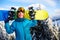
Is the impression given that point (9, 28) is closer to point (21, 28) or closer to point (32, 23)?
point (21, 28)

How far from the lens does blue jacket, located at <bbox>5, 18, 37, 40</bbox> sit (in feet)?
6.05

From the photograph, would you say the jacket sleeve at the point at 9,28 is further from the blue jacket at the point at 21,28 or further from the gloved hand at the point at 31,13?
the gloved hand at the point at 31,13

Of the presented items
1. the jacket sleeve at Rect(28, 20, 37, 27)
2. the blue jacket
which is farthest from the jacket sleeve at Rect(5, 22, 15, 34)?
the jacket sleeve at Rect(28, 20, 37, 27)

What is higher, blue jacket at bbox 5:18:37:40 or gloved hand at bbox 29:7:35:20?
gloved hand at bbox 29:7:35:20

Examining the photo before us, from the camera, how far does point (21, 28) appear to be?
1857 millimetres

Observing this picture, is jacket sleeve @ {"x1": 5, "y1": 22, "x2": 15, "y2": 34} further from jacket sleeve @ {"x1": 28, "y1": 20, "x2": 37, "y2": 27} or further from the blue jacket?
jacket sleeve @ {"x1": 28, "y1": 20, "x2": 37, "y2": 27}

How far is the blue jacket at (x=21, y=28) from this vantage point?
1845mm

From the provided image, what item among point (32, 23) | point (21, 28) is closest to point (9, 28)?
point (21, 28)

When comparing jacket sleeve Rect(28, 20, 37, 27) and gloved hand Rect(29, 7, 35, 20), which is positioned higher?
gloved hand Rect(29, 7, 35, 20)

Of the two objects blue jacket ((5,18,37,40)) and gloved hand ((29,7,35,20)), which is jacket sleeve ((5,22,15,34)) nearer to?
blue jacket ((5,18,37,40))

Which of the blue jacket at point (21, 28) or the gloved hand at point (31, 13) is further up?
the gloved hand at point (31, 13)

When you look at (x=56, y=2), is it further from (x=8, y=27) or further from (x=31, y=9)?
(x=8, y=27)

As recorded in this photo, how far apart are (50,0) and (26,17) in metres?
0.28

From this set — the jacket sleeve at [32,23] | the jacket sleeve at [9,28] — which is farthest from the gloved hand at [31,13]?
the jacket sleeve at [9,28]
